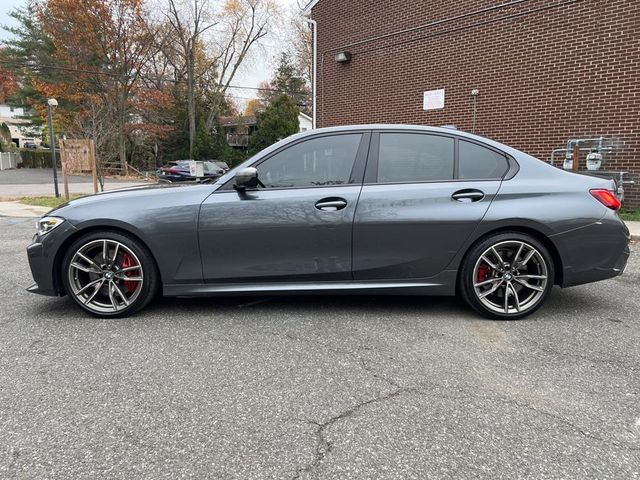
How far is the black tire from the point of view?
3785mm

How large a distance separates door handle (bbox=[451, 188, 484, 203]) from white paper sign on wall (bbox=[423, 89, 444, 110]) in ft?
28.6

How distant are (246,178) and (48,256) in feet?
5.51

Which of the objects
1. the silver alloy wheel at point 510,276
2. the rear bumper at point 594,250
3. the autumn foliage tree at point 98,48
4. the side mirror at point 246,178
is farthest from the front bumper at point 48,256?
the autumn foliage tree at point 98,48

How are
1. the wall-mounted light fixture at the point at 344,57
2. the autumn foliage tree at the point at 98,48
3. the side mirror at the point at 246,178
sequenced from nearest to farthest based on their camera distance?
1. the side mirror at the point at 246,178
2. the wall-mounted light fixture at the point at 344,57
3. the autumn foliage tree at the point at 98,48

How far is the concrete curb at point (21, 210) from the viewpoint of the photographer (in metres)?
11.8

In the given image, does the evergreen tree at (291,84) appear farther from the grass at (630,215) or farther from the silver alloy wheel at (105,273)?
the silver alloy wheel at (105,273)

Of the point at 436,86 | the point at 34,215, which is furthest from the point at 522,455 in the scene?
the point at 34,215

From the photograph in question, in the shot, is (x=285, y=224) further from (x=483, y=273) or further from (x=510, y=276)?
(x=510, y=276)

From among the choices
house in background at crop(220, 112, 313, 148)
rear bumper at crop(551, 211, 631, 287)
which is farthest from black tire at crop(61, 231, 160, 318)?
house in background at crop(220, 112, 313, 148)

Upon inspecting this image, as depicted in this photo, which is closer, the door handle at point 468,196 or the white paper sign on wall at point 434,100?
the door handle at point 468,196

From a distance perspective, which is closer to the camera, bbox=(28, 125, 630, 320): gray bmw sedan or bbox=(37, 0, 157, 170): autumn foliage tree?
bbox=(28, 125, 630, 320): gray bmw sedan

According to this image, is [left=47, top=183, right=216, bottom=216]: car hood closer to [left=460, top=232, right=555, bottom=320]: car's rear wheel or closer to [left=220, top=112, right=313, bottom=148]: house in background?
[left=460, top=232, right=555, bottom=320]: car's rear wheel

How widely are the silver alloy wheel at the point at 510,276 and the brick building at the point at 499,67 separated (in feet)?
22.9

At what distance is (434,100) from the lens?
39.3 ft
